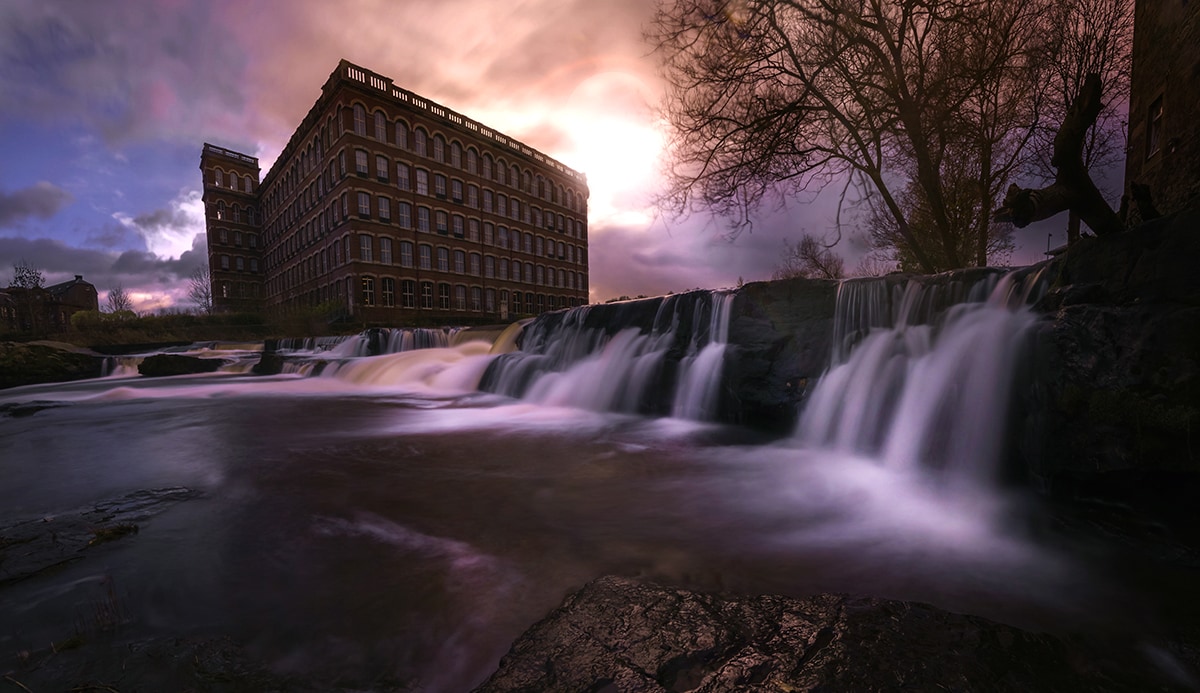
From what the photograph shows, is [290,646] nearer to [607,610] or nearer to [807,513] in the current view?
[607,610]

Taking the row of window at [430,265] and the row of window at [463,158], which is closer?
the row of window at [463,158]

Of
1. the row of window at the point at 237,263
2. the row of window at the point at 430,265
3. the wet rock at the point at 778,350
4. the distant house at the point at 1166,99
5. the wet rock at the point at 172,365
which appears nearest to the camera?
the wet rock at the point at 778,350

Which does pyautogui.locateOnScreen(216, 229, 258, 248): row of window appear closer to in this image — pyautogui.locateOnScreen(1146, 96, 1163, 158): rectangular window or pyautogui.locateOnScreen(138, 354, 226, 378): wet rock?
pyautogui.locateOnScreen(138, 354, 226, 378): wet rock

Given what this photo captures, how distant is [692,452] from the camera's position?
5.09 m

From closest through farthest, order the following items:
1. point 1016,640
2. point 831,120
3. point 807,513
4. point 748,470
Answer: point 1016,640 < point 807,513 < point 748,470 < point 831,120

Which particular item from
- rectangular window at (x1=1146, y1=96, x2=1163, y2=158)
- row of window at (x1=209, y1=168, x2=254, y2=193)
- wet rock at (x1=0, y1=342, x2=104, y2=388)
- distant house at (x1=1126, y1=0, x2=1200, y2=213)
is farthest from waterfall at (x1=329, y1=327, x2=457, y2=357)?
row of window at (x1=209, y1=168, x2=254, y2=193)

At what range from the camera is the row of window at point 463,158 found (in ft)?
112

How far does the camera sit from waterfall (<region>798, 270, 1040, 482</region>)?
3766 millimetres

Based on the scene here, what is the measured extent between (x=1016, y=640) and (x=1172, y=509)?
1933 mm

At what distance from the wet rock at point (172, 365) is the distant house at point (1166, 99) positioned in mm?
26952

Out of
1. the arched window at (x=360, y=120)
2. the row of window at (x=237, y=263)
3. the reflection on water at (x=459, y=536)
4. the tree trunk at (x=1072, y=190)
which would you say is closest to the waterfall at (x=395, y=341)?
the reflection on water at (x=459, y=536)

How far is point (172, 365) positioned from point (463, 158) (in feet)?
101

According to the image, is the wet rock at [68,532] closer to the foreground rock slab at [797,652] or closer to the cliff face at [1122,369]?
the foreground rock slab at [797,652]

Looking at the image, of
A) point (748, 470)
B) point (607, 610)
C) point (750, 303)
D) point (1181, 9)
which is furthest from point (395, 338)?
point (1181, 9)
